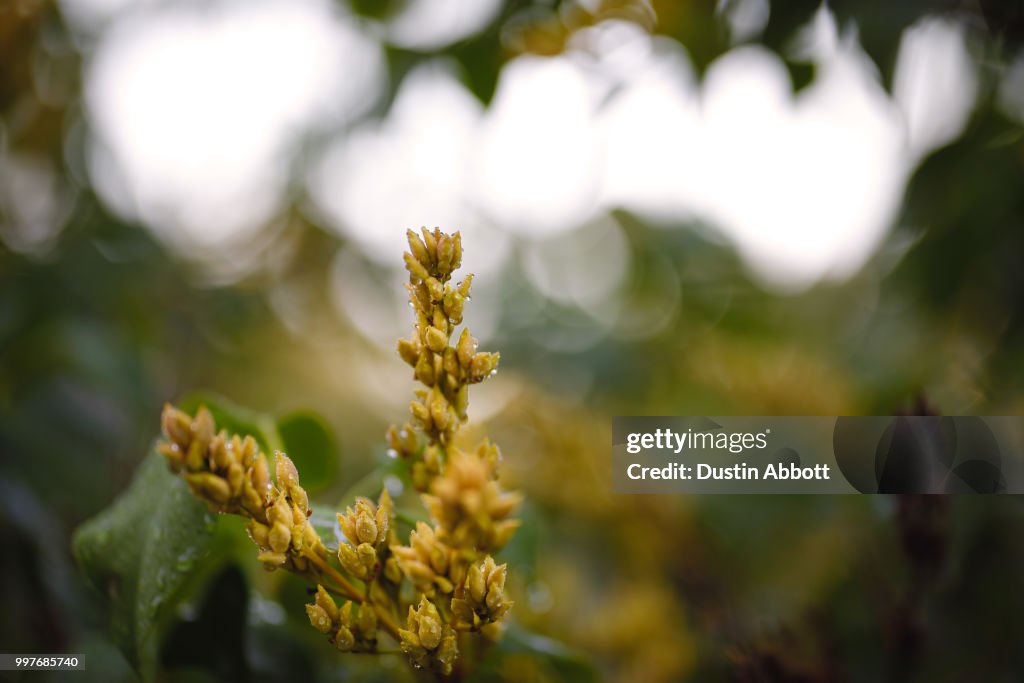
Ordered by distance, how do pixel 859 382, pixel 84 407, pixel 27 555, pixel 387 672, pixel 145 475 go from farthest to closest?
1. pixel 859 382
2. pixel 84 407
3. pixel 27 555
4. pixel 387 672
5. pixel 145 475

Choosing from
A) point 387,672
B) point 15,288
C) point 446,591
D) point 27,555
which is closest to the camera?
point 446,591

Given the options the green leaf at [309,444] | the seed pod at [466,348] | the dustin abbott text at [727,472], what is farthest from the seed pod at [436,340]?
the dustin abbott text at [727,472]

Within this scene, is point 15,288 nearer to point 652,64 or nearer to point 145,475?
point 145,475

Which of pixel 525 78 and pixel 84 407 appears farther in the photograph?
pixel 84 407

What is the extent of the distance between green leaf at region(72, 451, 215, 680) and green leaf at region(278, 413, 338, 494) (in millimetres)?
169

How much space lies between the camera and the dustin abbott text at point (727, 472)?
1304mm

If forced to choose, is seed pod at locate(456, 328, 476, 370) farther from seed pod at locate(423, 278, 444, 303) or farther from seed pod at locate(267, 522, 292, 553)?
seed pod at locate(267, 522, 292, 553)

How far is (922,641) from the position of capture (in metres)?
1.08

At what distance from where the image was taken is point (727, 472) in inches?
51.8

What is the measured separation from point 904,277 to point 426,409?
3.85 feet

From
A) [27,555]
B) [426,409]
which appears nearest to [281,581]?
[426,409]

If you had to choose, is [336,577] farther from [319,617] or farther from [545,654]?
[545,654]

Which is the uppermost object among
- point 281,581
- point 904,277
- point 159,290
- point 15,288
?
point 159,290

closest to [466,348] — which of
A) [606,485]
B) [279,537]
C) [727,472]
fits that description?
[279,537]
